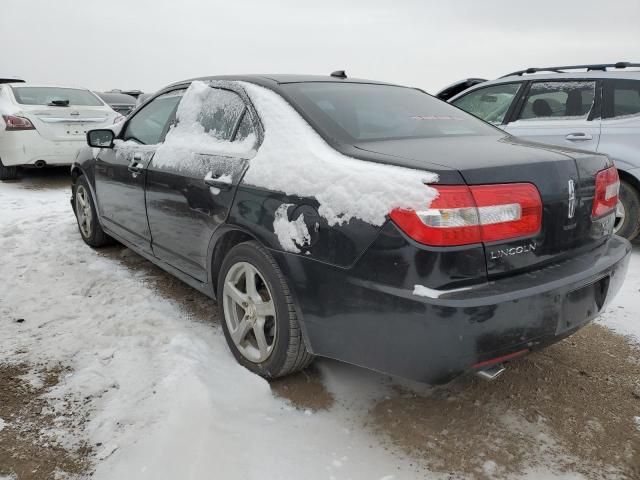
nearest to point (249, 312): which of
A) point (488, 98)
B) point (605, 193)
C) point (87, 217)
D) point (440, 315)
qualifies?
point (440, 315)

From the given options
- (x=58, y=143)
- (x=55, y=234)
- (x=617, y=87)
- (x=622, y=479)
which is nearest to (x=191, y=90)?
(x=55, y=234)

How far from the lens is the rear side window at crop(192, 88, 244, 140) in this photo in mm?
2691

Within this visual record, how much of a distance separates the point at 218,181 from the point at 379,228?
1.07 m

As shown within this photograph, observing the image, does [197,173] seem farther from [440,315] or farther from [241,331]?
[440,315]

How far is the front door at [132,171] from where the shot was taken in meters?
3.38

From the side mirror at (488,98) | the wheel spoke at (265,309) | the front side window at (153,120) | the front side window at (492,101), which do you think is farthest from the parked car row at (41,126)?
the wheel spoke at (265,309)

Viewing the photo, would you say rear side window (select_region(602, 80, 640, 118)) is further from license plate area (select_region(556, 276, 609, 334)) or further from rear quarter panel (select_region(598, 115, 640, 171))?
license plate area (select_region(556, 276, 609, 334))

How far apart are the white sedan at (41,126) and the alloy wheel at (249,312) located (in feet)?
18.4

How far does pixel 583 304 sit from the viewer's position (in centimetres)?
200

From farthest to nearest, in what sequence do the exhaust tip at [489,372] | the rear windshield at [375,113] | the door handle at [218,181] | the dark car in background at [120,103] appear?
the dark car in background at [120,103]
the door handle at [218,181]
the rear windshield at [375,113]
the exhaust tip at [489,372]

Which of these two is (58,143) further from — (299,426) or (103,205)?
(299,426)

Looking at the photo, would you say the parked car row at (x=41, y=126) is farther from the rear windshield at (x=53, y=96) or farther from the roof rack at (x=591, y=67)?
the roof rack at (x=591, y=67)

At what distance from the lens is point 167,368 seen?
2.49m

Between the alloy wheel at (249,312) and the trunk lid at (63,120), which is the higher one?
the trunk lid at (63,120)
